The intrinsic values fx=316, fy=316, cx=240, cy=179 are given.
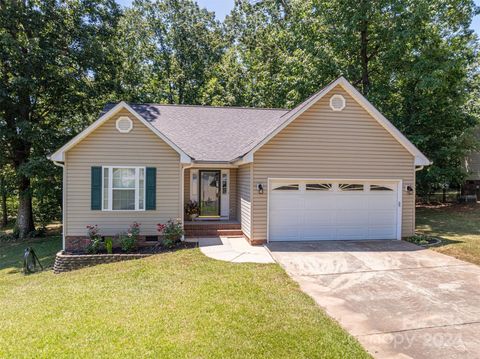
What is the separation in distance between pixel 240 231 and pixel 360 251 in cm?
425

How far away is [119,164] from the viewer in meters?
10.5

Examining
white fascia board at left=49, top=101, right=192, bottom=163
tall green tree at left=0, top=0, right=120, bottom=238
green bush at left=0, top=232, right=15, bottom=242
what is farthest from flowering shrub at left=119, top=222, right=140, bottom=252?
green bush at left=0, top=232, right=15, bottom=242

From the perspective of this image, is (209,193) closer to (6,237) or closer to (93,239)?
(93,239)

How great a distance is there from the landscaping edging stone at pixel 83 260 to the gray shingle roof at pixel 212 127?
404cm

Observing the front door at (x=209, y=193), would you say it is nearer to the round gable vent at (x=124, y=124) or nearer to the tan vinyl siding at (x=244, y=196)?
the tan vinyl siding at (x=244, y=196)

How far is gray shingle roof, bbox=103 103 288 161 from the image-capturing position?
1206 cm

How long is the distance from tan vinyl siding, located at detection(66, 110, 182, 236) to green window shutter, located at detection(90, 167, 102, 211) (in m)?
0.21

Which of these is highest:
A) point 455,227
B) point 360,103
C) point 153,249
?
point 360,103

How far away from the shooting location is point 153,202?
1059 cm

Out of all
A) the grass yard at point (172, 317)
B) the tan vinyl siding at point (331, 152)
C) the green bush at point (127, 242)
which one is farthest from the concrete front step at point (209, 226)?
the grass yard at point (172, 317)

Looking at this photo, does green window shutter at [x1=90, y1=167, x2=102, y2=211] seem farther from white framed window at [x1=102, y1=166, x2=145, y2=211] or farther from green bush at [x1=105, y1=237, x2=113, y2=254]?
green bush at [x1=105, y1=237, x2=113, y2=254]

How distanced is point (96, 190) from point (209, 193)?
472 cm

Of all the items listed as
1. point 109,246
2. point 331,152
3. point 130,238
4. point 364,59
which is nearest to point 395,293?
point 331,152

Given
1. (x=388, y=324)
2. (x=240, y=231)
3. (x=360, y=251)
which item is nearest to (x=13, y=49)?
(x=240, y=231)
